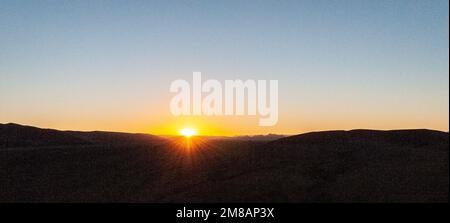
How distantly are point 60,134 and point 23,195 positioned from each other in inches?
1222

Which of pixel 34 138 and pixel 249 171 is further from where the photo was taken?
pixel 34 138

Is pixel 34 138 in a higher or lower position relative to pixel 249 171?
higher

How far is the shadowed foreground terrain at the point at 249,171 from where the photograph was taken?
15.0 meters

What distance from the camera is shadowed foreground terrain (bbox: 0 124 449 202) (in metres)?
15.0

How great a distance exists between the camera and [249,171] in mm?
17906

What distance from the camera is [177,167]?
19.7 metres

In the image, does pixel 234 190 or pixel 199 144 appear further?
pixel 199 144

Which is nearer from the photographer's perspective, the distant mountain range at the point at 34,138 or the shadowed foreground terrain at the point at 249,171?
the shadowed foreground terrain at the point at 249,171

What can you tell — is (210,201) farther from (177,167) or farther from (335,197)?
(177,167)

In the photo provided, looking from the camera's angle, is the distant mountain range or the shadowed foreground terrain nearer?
the shadowed foreground terrain

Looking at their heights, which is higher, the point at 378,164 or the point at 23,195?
the point at 378,164
